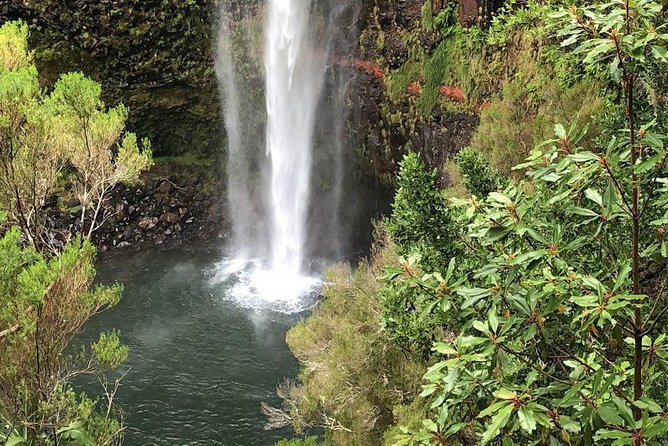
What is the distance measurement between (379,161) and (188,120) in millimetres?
8248

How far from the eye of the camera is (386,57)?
20.1 meters

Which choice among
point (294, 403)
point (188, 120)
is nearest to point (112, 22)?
point (188, 120)

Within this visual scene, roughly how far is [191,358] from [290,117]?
34.9 ft

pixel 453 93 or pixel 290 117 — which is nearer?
pixel 453 93

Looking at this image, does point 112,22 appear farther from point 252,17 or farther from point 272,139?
point 272,139

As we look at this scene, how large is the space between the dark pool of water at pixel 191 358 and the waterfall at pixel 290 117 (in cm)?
365

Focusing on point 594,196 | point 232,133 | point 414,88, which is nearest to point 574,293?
point 594,196

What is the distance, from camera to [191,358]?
15906 mm

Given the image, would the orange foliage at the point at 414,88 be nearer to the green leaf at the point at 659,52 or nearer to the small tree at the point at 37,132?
the small tree at the point at 37,132

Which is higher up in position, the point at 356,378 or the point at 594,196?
the point at 594,196

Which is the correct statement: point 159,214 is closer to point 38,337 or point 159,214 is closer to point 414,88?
point 414,88

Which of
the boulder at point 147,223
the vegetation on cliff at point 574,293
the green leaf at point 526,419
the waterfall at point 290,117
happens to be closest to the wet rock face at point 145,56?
the waterfall at point 290,117

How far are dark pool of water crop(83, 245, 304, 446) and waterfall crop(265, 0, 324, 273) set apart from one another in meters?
3.65

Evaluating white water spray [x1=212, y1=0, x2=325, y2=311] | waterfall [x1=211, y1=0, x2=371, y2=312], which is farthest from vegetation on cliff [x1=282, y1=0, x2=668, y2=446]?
waterfall [x1=211, y1=0, x2=371, y2=312]
